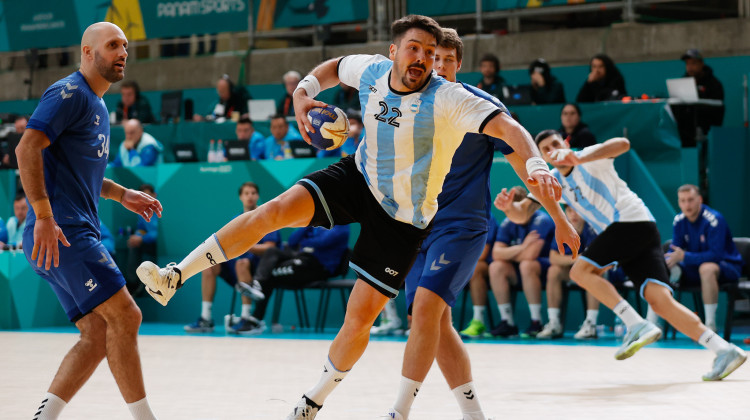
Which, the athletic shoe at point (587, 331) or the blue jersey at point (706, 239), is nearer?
the blue jersey at point (706, 239)

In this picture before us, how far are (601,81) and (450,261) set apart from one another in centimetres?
833

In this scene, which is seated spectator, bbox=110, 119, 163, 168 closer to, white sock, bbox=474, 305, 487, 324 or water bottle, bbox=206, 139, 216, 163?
water bottle, bbox=206, 139, 216, 163

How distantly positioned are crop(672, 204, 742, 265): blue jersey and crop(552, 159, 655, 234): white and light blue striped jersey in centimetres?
260

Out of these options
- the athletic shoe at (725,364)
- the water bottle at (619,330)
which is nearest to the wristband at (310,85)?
the athletic shoe at (725,364)

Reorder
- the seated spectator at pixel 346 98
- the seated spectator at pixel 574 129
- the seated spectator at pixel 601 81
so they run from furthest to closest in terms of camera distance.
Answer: the seated spectator at pixel 346 98
the seated spectator at pixel 601 81
the seated spectator at pixel 574 129

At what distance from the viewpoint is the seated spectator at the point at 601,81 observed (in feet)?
44.0

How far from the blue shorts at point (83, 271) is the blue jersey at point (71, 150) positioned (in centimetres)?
8

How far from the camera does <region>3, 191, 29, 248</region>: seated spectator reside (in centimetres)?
1390

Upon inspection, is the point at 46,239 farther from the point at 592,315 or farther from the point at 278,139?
the point at 278,139

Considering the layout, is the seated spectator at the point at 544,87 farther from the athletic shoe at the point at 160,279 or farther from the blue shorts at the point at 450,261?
the athletic shoe at the point at 160,279

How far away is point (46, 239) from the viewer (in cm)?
496

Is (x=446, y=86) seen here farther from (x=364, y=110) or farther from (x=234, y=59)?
(x=234, y=59)

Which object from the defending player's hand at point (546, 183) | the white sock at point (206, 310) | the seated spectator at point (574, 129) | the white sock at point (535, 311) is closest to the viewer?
the defending player's hand at point (546, 183)

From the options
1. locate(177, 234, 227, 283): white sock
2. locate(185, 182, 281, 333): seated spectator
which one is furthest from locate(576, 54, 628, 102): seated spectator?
locate(177, 234, 227, 283): white sock
